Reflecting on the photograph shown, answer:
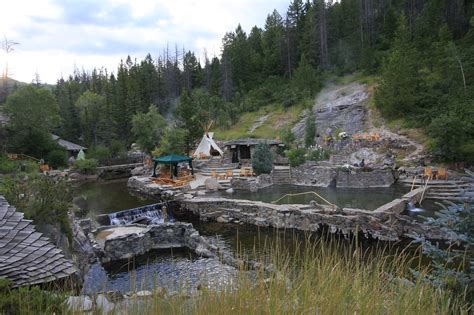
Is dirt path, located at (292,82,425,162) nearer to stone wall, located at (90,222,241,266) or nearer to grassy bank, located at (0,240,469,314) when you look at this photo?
stone wall, located at (90,222,241,266)

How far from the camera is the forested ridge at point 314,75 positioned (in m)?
21.4

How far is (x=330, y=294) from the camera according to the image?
2.14m

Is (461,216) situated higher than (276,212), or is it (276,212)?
(461,216)

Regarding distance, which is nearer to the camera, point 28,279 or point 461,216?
point 28,279

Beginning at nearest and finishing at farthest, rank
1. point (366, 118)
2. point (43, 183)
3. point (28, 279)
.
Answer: point (28, 279) < point (43, 183) < point (366, 118)

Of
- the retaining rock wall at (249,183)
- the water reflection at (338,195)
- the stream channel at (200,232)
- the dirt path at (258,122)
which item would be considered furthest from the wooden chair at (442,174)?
the dirt path at (258,122)

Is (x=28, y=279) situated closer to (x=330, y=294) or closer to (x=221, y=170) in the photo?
(x=330, y=294)

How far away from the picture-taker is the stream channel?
325 inches

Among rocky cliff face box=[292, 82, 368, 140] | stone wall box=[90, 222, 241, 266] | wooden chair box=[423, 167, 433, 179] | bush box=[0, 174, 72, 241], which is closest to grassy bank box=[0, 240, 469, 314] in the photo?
bush box=[0, 174, 72, 241]

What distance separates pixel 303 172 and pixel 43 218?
12.7 metres

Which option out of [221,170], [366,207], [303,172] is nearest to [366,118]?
[303,172]

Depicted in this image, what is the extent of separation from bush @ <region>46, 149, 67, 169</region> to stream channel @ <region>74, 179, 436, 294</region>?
4974 millimetres

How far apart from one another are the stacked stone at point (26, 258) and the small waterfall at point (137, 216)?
862cm

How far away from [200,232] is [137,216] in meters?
2.85
